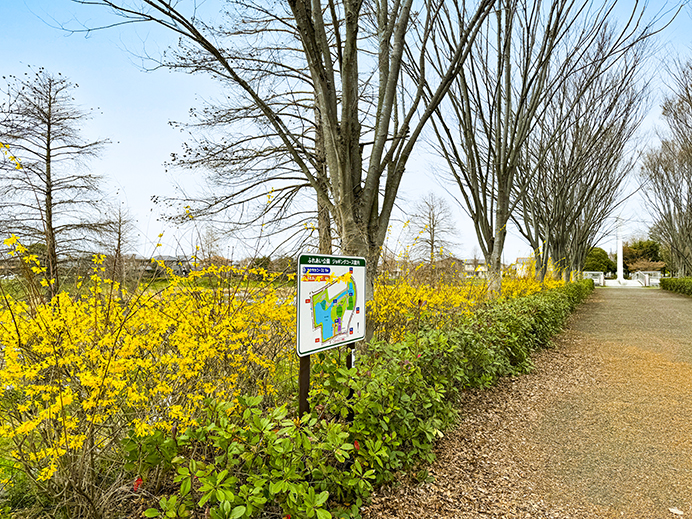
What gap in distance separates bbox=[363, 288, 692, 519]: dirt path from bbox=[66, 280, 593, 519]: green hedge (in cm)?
23

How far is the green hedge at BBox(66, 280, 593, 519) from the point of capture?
70.4 inches

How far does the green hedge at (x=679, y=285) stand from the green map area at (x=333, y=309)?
2296 cm

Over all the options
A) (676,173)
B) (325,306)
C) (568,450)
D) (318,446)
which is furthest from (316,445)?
(676,173)

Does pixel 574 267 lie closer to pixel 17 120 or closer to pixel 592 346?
pixel 592 346

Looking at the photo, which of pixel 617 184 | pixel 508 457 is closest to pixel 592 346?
pixel 508 457

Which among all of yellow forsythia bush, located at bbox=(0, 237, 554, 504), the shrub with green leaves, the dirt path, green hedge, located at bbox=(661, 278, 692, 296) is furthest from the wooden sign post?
green hedge, located at bbox=(661, 278, 692, 296)

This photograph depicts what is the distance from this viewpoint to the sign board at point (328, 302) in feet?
7.86

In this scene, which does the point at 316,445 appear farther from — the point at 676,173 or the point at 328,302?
the point at 676,173

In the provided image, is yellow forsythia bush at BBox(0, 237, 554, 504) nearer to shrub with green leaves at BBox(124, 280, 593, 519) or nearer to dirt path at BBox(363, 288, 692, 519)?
shrub with green leaves at BBox(124, 280, 593, 519)

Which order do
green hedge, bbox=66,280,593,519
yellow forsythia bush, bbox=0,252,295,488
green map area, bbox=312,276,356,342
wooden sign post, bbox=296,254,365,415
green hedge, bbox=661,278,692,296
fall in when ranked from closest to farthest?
1. green hedge, bbox=66,280,593,519
2. yellow forsythia bush, bbox=0,252,295,488
3. wooden sign post, bbox=296,254,365,415
4. green map area, bbox=312,276,356,342
5. green hedge, bbox=661,278,692,296

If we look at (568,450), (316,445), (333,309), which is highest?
(333,309)

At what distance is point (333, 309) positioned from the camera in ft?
8.78

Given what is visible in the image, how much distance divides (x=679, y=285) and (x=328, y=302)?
2541 centimetres

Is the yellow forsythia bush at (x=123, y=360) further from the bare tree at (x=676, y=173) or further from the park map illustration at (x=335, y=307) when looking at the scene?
the bare tree at (x=676, y=173)
